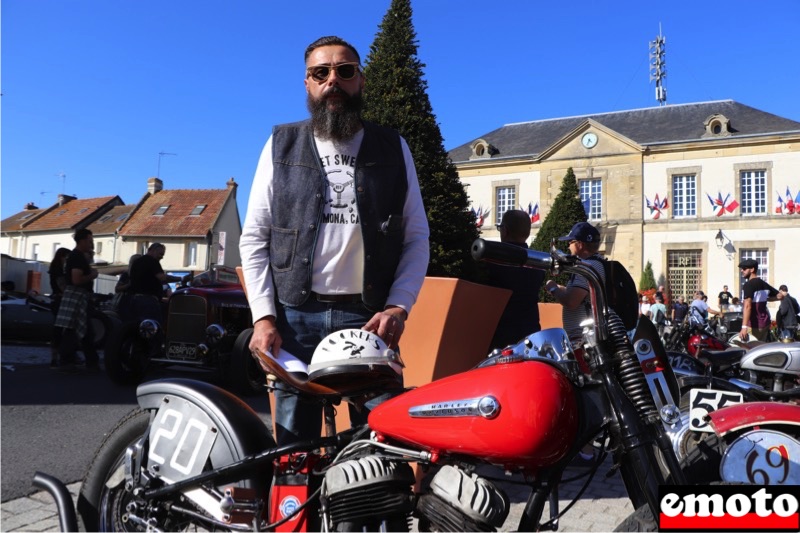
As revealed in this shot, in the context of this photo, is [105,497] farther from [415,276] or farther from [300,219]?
[415,276]

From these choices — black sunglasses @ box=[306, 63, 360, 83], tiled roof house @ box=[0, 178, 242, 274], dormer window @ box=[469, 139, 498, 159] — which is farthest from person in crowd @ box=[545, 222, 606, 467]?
tiled roof house @ box=[0, 178, 242, 274]

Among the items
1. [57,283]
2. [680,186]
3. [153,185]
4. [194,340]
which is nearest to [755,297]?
[194,340]

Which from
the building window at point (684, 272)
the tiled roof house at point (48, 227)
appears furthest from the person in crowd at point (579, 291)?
the tiled roof house at point (48, 227)

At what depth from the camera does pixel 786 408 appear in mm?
2375

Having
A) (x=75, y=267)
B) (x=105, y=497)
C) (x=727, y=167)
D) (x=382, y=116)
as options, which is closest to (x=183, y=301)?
(x=75, y=267)

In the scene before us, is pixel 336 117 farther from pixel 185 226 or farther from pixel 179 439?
pixel 185 226

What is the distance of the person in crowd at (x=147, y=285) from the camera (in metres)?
7.31

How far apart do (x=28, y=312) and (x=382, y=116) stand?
1064 centimetres

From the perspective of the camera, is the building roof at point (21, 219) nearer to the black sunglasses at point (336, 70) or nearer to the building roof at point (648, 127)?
the building roof at point (648, 127)

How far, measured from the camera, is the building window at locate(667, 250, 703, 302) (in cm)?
2902

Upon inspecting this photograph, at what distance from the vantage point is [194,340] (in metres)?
6.89

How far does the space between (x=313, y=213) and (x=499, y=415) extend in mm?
1001

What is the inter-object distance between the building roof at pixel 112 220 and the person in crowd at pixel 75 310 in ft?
114

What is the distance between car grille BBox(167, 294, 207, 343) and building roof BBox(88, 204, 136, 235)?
3552cm
